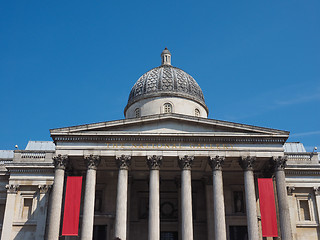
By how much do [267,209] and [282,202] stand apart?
1.25m

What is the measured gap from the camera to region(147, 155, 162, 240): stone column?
28.2 m

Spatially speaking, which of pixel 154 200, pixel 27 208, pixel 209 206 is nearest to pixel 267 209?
pixel 209 206

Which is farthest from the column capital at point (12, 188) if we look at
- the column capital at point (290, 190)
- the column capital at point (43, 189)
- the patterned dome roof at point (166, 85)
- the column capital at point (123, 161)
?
the column capital at point (290, 190)

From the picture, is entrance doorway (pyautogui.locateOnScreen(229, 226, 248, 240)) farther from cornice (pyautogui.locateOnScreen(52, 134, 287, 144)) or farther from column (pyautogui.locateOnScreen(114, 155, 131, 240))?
column (pyautogui.locateOnScreen(114, 155, 131, 240))

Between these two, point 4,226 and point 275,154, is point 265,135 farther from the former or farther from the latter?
point 4,226

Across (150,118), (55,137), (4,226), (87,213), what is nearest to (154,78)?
(150,118)

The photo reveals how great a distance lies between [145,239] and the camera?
3488 centimetres

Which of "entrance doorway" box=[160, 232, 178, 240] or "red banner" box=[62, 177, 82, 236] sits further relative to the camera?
"entrance doorway" box=[160, 232, 178, 240]

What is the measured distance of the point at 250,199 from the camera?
29422 millimetres

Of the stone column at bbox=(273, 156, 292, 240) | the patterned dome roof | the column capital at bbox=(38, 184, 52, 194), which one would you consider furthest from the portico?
the patterned dome roof

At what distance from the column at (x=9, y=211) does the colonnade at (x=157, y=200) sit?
9.44m

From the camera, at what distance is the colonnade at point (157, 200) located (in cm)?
2830

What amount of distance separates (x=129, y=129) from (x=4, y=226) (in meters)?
15.8

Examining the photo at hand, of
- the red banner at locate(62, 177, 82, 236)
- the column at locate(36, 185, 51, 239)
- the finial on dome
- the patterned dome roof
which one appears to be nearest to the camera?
the red banner at locate(62, 177, 82, 236)
